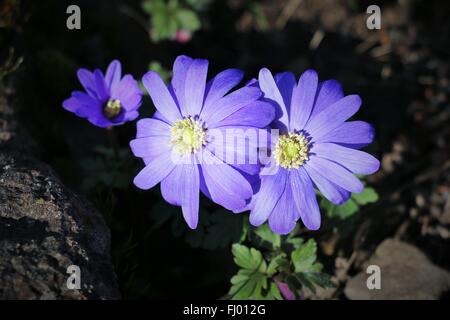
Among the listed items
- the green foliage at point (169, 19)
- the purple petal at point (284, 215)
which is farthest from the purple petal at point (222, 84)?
the green foliage at point (169, 19)

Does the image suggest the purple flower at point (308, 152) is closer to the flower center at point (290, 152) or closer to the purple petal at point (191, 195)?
the flower center at point (290, 152)

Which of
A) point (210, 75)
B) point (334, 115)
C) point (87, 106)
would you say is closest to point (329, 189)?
point (334, 115)

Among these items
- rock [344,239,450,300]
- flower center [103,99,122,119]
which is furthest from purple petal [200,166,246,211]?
rock [344,239,450,300]

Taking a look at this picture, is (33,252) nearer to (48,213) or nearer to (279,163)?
A: (48,213)

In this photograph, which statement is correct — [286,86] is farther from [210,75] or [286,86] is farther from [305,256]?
[210,75]

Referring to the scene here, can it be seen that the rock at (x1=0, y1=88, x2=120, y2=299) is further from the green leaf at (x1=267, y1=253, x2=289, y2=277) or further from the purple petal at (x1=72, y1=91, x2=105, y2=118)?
the green leaf at (x1=267, y1=253, x2=289, y2=277)
